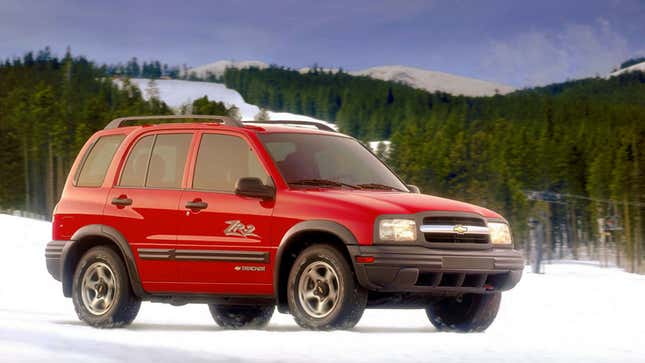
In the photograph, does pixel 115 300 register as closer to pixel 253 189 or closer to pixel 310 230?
pixel 253 189

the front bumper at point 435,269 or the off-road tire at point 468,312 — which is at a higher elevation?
the front bumper at point 435,269

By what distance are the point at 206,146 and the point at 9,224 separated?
20.9 meters

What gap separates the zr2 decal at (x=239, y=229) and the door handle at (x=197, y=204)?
1.01ft

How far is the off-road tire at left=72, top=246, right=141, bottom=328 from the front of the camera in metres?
10.8

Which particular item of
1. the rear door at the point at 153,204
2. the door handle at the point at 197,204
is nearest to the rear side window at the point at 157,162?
the rear door at the point at 153,204

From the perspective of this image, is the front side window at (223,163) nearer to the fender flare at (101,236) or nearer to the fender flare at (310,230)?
the fender flare at (310,230)

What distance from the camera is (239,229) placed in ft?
32.4

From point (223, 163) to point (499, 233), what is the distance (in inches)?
101

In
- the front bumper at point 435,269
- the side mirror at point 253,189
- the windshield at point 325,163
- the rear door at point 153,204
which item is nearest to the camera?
the front bumper at point 435,269

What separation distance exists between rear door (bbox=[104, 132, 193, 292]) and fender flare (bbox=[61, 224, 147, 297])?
0.18ft

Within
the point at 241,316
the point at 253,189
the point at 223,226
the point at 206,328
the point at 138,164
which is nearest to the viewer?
the point at 253,189

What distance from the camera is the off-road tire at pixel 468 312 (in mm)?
10617

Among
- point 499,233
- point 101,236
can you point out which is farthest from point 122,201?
point 499,233

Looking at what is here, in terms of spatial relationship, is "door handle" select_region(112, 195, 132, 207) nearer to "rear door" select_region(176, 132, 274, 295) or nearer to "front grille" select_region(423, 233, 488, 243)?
"rear door" select_region(176, 132, 274, 295)
